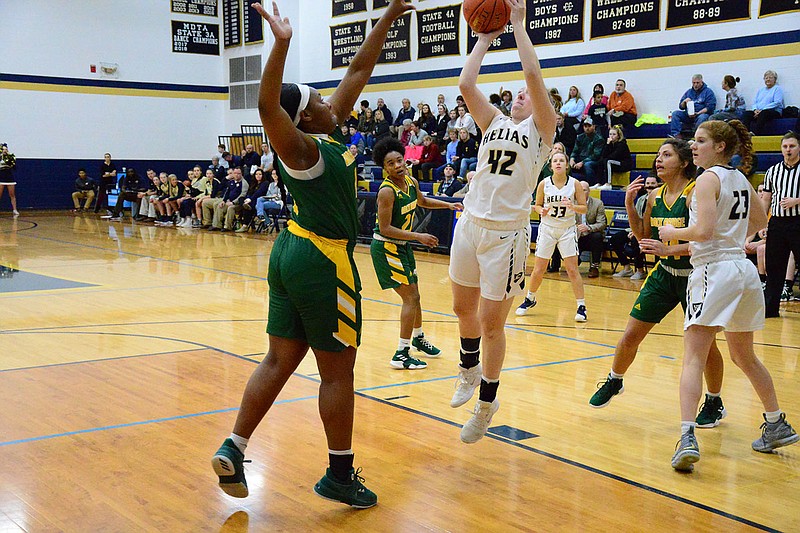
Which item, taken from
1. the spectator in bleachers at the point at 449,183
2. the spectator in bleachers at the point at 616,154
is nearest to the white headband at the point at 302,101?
the spectator in bleachers at the point at 616,154

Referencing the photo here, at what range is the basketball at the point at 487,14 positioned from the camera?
427 centimetres

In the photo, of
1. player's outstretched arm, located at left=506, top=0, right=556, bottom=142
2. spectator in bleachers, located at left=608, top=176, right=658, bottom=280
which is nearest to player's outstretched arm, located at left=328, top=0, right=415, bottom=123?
player's outstretched arm, located at left=506, top=0, right=556, bottom=142

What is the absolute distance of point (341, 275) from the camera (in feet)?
11.4

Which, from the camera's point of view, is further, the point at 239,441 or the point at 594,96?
the point at 594,96

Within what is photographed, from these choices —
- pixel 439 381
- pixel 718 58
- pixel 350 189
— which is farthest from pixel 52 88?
pixel 350 189

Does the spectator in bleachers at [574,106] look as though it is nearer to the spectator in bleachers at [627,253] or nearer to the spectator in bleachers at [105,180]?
the spectator in bleachers at [627,253]

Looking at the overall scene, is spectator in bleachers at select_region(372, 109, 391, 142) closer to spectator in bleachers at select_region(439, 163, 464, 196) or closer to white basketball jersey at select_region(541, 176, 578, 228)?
spectator in bleachers at select_region(439, 163, 464, 196)

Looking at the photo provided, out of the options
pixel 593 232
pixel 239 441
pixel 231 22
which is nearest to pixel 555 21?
pixel 593 232

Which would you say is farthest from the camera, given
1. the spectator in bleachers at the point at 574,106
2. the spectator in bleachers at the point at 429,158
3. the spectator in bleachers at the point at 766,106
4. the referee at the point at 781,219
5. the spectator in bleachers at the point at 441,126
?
the spectator in bleachers at the point at 441,126

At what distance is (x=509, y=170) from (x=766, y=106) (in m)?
10.9

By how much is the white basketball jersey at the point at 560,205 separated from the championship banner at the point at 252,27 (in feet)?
60.6

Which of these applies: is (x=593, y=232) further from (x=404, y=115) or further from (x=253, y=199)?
(x=253, y=199)

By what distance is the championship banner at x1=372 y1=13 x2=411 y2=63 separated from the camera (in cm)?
2084

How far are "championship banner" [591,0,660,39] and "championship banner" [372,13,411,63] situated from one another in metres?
5.81
